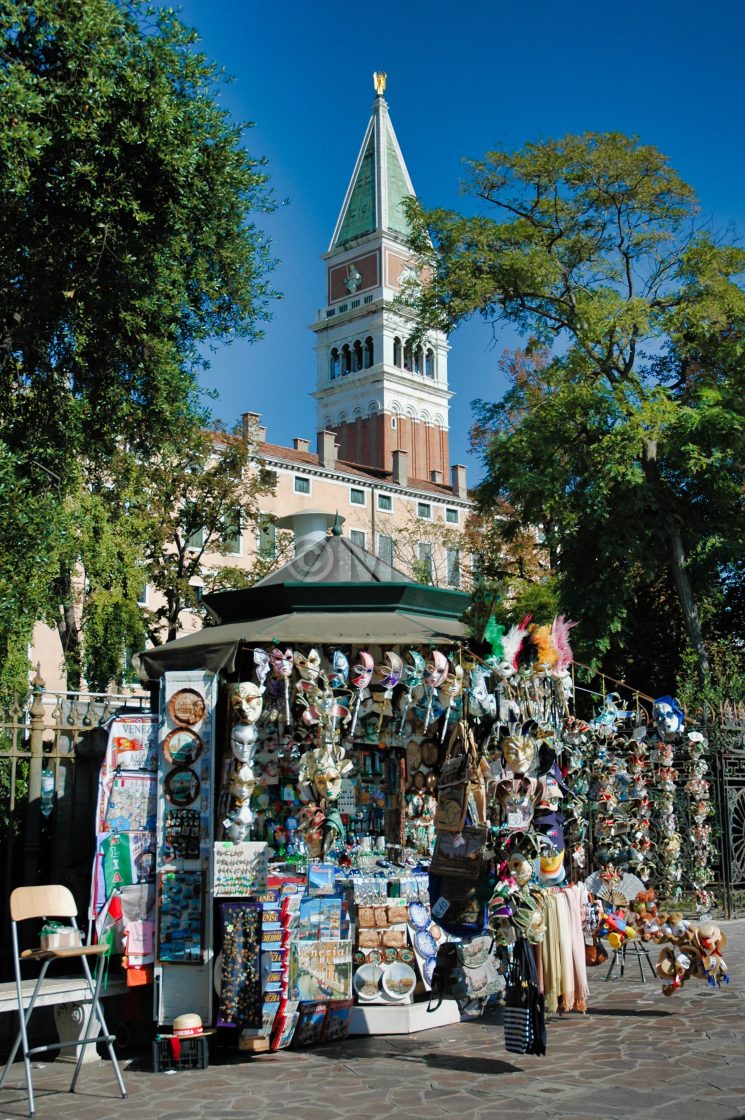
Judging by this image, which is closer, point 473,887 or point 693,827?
point 473,887

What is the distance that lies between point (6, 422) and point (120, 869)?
5.52 meters

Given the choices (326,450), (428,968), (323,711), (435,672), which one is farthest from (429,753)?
(326,450)

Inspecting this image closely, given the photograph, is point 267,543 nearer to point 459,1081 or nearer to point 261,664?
point 261,664

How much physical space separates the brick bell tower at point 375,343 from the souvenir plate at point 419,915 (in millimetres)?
72591

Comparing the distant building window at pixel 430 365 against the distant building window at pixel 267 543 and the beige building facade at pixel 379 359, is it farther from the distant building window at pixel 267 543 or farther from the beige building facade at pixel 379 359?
the distant building window at pixel 267 543

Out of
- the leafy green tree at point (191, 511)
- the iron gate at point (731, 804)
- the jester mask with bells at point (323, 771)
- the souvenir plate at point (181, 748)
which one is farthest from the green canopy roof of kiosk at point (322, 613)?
the leafy green tree at point (191, 511)

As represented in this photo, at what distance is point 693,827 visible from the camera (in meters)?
13.2

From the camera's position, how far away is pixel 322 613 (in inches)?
325

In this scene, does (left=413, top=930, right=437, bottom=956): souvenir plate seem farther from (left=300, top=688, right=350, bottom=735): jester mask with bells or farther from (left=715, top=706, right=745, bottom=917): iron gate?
(left=715, top=706, right=745, bottom=917): iron gate

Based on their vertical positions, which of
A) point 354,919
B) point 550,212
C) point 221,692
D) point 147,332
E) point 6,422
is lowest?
point 354,919

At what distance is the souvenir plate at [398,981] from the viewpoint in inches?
290

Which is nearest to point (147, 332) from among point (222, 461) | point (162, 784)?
point (162, 784)

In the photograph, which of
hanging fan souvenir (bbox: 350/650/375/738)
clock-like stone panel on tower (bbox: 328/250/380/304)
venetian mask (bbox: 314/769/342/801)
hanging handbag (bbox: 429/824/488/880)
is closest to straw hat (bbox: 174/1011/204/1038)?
venetian mask (bbox: 314/769/342/801)

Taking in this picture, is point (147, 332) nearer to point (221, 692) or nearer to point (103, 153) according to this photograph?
point (103, 153)
